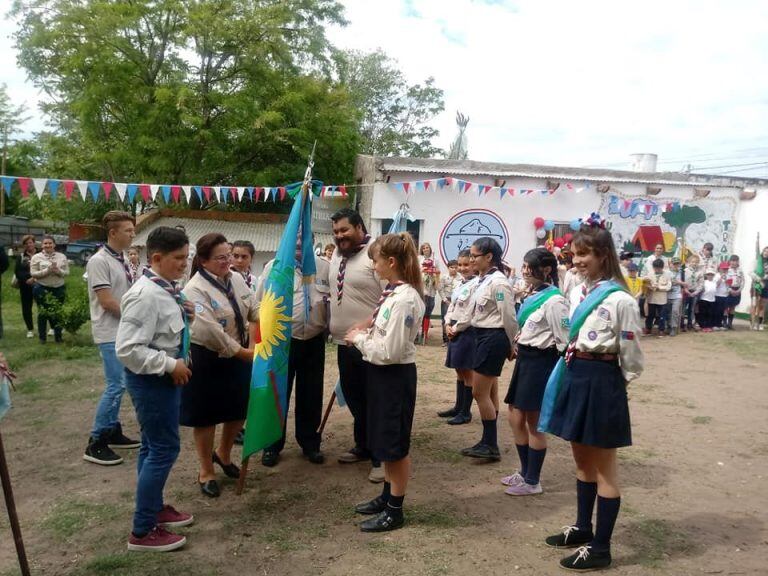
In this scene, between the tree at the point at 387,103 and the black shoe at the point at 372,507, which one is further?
the tree at the point at 387,103

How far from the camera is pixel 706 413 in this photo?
257 inches

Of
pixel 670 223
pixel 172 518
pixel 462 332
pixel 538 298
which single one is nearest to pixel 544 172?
pixel 670 223

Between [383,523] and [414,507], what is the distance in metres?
0.43

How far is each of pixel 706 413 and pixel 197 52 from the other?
60.4 ft

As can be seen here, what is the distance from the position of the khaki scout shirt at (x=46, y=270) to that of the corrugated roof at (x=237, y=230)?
728cm

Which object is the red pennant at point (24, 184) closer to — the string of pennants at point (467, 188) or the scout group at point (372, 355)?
the scout group at point (372, 355)

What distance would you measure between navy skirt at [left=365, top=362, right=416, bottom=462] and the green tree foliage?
16.4 m

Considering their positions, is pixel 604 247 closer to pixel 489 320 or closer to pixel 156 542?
pixel 489 320

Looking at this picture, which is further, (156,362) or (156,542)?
(156,542)

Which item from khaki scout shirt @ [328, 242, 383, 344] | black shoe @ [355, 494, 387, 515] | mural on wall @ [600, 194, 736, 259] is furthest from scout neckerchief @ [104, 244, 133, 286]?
mural on wall @ [600, 194, 736, 259]

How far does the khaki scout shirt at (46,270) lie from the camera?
9156 millimetres

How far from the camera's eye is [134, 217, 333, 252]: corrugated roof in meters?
17.0

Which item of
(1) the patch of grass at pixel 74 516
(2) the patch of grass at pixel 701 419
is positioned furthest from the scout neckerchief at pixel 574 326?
(2) the patch of grass at pixel 701 419

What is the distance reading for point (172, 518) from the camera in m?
3.56
